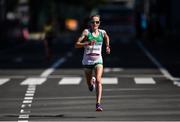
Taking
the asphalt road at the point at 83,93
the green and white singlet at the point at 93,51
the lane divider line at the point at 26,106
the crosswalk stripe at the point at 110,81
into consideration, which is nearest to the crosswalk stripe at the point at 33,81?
the asphalt road at the point at 83,93

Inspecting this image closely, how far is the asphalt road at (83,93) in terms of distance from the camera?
51.7 ft

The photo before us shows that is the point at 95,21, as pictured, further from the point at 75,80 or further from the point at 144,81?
the point at 75,80

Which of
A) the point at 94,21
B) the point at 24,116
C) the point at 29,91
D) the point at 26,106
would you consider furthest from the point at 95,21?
the point at 29,91

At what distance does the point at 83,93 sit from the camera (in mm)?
21172

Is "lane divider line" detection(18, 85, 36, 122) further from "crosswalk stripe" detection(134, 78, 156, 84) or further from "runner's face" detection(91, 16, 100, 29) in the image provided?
"crosswalk stripe" detection(134, 78, 156, 84)

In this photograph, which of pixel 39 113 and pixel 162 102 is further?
pixel 162 102

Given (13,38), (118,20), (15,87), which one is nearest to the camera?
(15,87)

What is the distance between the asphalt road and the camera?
51.7 ft

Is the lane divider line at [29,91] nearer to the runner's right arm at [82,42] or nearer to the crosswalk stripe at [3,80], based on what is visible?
the crosswalk stripe at [3,80]

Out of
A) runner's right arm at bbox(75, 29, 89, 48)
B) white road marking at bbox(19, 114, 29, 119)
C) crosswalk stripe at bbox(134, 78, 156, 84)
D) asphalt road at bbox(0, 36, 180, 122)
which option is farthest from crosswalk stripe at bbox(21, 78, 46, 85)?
white road marking at bbox(19, 114, 29, 119)

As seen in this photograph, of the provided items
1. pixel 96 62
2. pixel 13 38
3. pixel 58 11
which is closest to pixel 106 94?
pixel 96 62

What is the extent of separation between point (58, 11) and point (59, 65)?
88124 mm

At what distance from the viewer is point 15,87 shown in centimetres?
2353

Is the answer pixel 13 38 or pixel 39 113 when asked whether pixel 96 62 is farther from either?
pixel 13 38
